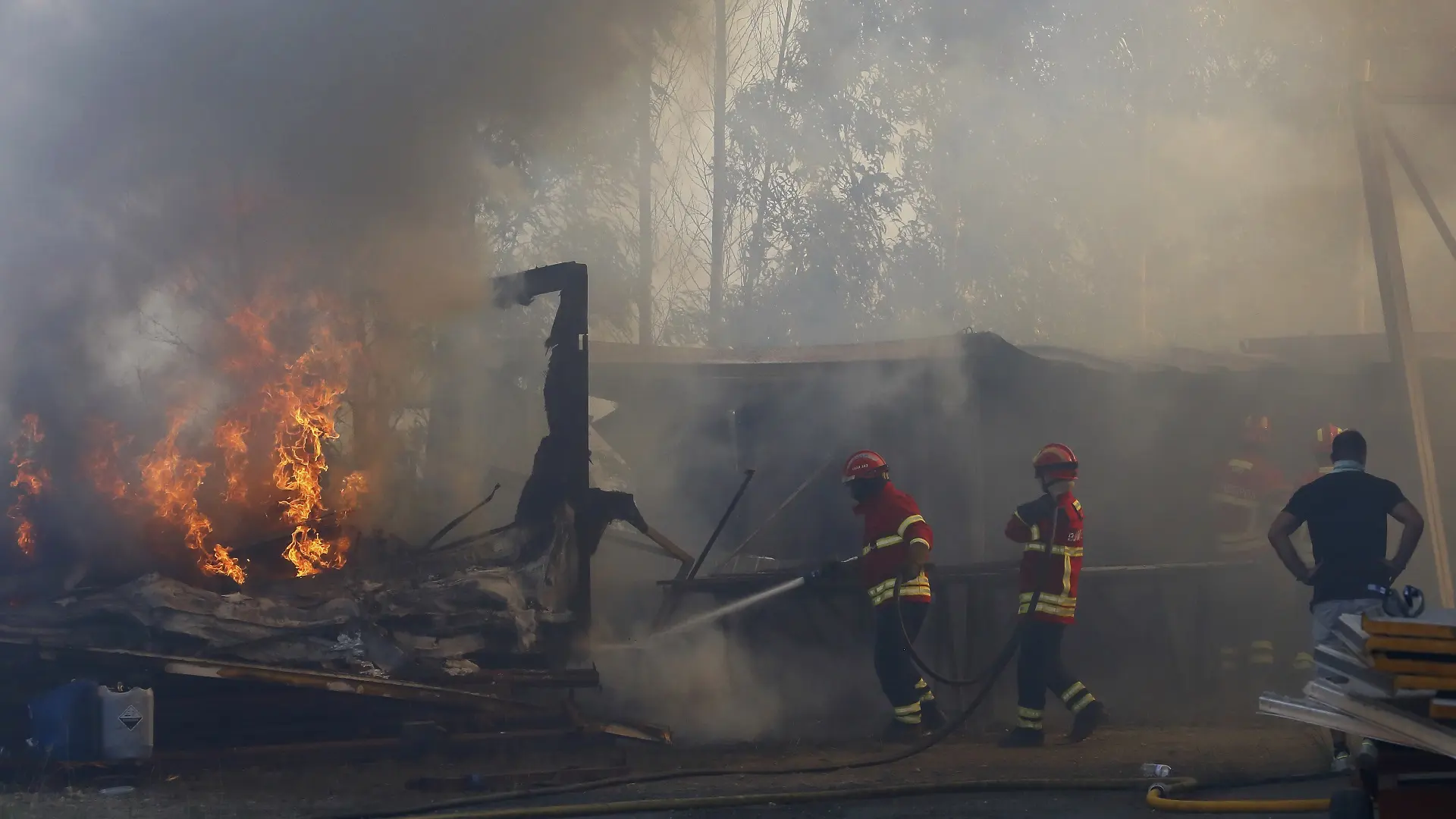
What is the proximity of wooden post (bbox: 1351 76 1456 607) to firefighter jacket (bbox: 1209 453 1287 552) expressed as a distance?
1.19m

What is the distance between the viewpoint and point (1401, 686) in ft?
11.8

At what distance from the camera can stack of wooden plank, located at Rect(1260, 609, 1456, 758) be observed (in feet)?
11.4

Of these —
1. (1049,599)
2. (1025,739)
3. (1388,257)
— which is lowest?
(1025,739)

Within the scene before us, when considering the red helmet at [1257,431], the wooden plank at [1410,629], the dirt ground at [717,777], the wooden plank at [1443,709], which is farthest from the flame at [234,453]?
the red helmet at [1257,431]

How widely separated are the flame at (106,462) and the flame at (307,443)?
0.94 meters

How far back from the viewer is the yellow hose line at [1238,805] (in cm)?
512

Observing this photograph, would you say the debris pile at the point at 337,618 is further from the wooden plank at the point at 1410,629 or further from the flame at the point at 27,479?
the wooden plank at the point at 1410,629

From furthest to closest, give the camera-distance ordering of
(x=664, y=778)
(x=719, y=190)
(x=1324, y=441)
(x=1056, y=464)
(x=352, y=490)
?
(x=719, y=190), (x=352, y=490), (x=1324, y=441), (x=1056, y=464), (x=664, y=778)

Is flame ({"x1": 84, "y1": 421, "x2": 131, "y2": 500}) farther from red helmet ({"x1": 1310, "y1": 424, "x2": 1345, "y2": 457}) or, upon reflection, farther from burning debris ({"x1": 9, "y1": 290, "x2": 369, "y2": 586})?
red helmet ({"x1": 1310, "y1": 424, "x2": 1345, "y2": 457})

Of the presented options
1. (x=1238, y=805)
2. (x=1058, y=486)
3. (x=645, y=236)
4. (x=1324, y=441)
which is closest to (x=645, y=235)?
(x=645, y=236)

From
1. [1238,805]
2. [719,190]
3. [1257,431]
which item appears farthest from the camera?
[719,190]

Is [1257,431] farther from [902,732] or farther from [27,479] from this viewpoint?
[27,479]

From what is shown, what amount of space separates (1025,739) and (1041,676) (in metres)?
0.38

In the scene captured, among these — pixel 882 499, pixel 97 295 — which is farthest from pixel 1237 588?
pixel 97 295
